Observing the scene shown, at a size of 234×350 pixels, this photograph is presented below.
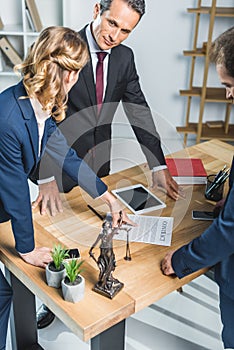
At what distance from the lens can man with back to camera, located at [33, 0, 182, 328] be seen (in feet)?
6.72

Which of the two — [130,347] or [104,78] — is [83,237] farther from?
[104,78]

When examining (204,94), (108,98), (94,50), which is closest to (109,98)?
(108,98)

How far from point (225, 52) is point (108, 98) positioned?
3.35ft

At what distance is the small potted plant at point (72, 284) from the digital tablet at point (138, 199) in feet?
1.75

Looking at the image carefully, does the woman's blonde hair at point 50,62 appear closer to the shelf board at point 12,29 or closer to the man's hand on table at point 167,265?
the man's hand on table at point 167,265

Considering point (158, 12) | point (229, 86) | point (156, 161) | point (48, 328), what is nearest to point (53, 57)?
point (229, 86)

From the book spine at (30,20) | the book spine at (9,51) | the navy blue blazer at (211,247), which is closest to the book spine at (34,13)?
the book spine at (30,20)

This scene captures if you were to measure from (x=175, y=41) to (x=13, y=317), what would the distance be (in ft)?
9.46

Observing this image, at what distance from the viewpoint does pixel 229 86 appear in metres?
1.45

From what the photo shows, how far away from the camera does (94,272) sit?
152 cm

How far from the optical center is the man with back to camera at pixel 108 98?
205 centimetres

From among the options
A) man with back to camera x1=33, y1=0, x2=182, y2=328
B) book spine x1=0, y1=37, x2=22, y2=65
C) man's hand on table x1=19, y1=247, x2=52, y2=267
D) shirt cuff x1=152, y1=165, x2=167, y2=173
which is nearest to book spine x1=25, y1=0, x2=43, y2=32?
book spine x1=0, y1=37, x2=22, y2=65

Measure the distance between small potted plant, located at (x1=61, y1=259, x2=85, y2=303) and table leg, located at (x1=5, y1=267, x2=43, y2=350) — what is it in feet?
1.50

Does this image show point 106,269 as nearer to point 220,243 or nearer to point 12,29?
point 220,243
